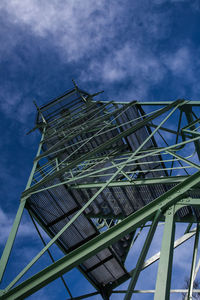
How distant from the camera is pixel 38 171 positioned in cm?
1058

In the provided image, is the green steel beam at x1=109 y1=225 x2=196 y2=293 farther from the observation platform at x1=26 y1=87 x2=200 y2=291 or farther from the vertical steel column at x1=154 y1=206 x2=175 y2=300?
the vertical steel column at x1=154 y1=206 x2=175 y2=300

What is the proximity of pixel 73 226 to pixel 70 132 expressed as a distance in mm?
5332

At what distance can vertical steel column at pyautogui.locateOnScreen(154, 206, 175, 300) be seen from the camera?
321cm

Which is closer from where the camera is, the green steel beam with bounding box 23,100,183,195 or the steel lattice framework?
the steel lattice framework

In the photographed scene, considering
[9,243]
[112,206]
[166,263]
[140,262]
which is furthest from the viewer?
[112,206]

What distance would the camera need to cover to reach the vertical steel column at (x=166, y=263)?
10.5 ft

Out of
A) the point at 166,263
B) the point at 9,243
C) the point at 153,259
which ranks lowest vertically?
the point at 166,263

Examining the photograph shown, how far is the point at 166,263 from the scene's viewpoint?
A: 11.5 feet

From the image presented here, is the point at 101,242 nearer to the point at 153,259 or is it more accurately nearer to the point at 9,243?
the point at 9,243

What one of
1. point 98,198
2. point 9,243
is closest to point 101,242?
point 9,243

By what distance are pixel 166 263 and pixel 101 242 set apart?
3.77 ft

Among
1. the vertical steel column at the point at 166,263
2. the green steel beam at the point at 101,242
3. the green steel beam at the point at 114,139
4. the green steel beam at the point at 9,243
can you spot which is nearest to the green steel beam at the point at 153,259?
the green steel beam at the point at 114,139

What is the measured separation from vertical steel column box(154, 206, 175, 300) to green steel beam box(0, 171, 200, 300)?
31 centimetres

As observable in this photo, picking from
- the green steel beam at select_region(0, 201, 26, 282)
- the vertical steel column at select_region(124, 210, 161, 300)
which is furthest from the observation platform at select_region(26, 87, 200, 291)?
the vertical steel column at select_region(124, 210, 161, 300)
